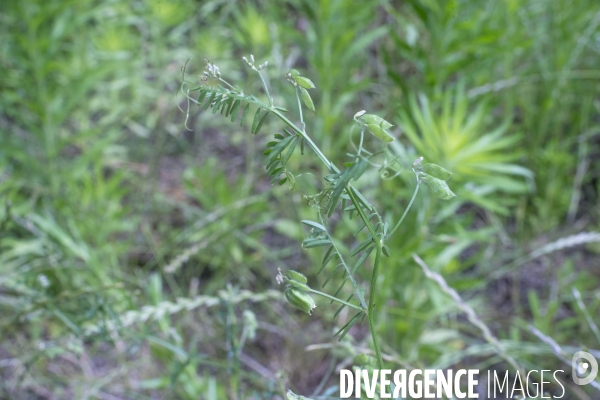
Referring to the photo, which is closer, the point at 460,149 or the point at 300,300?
the point at 300,300

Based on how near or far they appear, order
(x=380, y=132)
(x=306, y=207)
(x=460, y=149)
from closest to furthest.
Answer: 1. (x=380, y=132)
2. (x=460, y=149)
3. (x=306, y=207)

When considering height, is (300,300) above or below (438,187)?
below

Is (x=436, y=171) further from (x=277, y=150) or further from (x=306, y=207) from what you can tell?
(x=306, y=207)

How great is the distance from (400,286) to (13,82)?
114 cm

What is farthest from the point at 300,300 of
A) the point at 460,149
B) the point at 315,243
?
the point at 460,149

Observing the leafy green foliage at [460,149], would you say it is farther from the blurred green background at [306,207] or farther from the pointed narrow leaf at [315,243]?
the pointed narrow leaf at [315,243]

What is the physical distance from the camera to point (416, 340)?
4.25ft

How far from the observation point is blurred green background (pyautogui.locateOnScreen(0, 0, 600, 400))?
1.17 meters

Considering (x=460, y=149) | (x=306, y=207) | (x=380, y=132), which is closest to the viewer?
(x=380, y=132)

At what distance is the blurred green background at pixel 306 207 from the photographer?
3.84 ft

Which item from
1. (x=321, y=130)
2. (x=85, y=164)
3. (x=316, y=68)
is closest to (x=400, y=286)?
(x=321, y=130)

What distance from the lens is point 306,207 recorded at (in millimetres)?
1439

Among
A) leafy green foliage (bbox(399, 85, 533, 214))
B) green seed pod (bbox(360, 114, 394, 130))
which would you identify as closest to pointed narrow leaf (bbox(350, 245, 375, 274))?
green seed pod (bbox(360, 114, 394, 130))

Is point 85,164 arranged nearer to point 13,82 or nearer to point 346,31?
point 13,82
